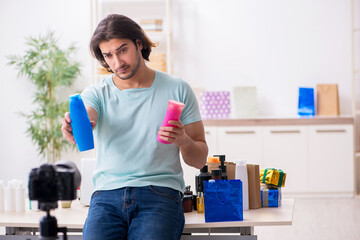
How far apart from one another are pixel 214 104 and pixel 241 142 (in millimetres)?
474

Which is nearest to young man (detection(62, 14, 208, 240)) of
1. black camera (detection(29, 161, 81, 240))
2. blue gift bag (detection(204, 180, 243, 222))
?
blue gift bag (detection(204, 180, 243, 222))

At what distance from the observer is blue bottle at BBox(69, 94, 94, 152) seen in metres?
1.78

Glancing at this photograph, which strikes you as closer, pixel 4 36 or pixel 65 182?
pixel 65 182

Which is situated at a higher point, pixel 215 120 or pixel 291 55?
pixel 291 55

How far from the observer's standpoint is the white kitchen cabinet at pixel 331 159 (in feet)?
16.4

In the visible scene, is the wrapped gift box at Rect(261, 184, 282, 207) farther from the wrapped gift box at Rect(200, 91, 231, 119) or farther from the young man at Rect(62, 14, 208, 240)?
the wrapped gift box at Rect(200, 91, 231, 119)

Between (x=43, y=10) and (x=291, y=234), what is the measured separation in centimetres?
356

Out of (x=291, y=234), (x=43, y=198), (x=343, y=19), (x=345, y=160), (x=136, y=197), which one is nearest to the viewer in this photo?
(x=43, y=198)

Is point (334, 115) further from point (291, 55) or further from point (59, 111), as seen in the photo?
point (59, 111)

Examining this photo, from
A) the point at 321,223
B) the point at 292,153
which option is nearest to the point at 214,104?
the point at 292,153

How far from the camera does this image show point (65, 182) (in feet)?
3.85

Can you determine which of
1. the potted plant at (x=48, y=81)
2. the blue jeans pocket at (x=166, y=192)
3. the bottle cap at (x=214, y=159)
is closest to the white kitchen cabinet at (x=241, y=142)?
the potted plant at (x=48, y=81)

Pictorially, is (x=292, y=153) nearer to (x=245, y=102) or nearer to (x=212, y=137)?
(x=245, y=102)

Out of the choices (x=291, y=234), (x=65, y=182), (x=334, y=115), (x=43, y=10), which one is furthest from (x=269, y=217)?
(x=43, y=10)
